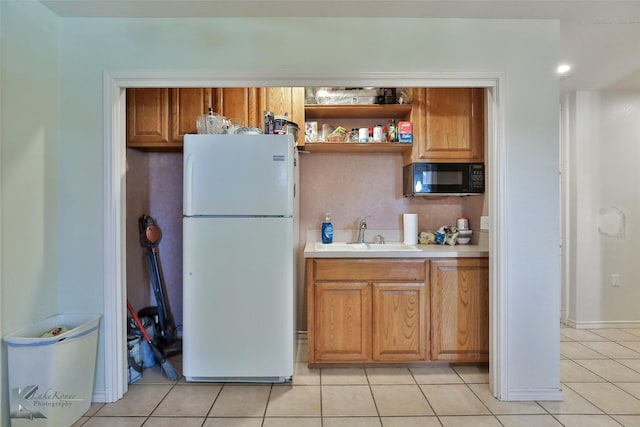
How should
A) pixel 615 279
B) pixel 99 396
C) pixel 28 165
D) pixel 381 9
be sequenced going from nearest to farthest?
pixel 28 165
pixel 381 9
pixel 99 396
pixel 615 279

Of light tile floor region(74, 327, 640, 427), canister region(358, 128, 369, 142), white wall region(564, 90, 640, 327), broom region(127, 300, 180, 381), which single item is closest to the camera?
light tile floor region(74, 327, 640, 427)

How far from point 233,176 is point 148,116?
93 centimetres

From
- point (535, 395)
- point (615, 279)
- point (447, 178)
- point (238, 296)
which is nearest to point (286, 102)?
point (447, 178)

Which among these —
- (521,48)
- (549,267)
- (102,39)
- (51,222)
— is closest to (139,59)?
(102,39)

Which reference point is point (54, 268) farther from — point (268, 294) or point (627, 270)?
point (627, 270)

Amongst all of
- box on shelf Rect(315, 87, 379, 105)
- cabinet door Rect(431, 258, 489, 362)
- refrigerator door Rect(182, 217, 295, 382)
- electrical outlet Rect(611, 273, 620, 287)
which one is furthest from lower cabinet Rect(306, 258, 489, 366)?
electrical outlet Rect(611, 273, 620, 287)

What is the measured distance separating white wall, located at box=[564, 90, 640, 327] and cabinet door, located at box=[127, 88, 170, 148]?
3.64 meters

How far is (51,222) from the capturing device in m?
1.98

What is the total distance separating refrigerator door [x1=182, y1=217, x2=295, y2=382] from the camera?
221 cm

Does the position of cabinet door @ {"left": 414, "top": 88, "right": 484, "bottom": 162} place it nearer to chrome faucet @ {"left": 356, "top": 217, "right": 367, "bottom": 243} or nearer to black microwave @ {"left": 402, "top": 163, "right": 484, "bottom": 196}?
black microwave @ {"left": 402, "top": 163, "right": 484, "bottom": 196}

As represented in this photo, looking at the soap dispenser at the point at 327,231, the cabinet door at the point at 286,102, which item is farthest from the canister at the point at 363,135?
the soap dispenser at the point at 327,231

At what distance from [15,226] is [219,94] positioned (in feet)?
4.86

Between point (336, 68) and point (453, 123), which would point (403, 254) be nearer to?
point (453, 123)

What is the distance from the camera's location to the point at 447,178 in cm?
269
